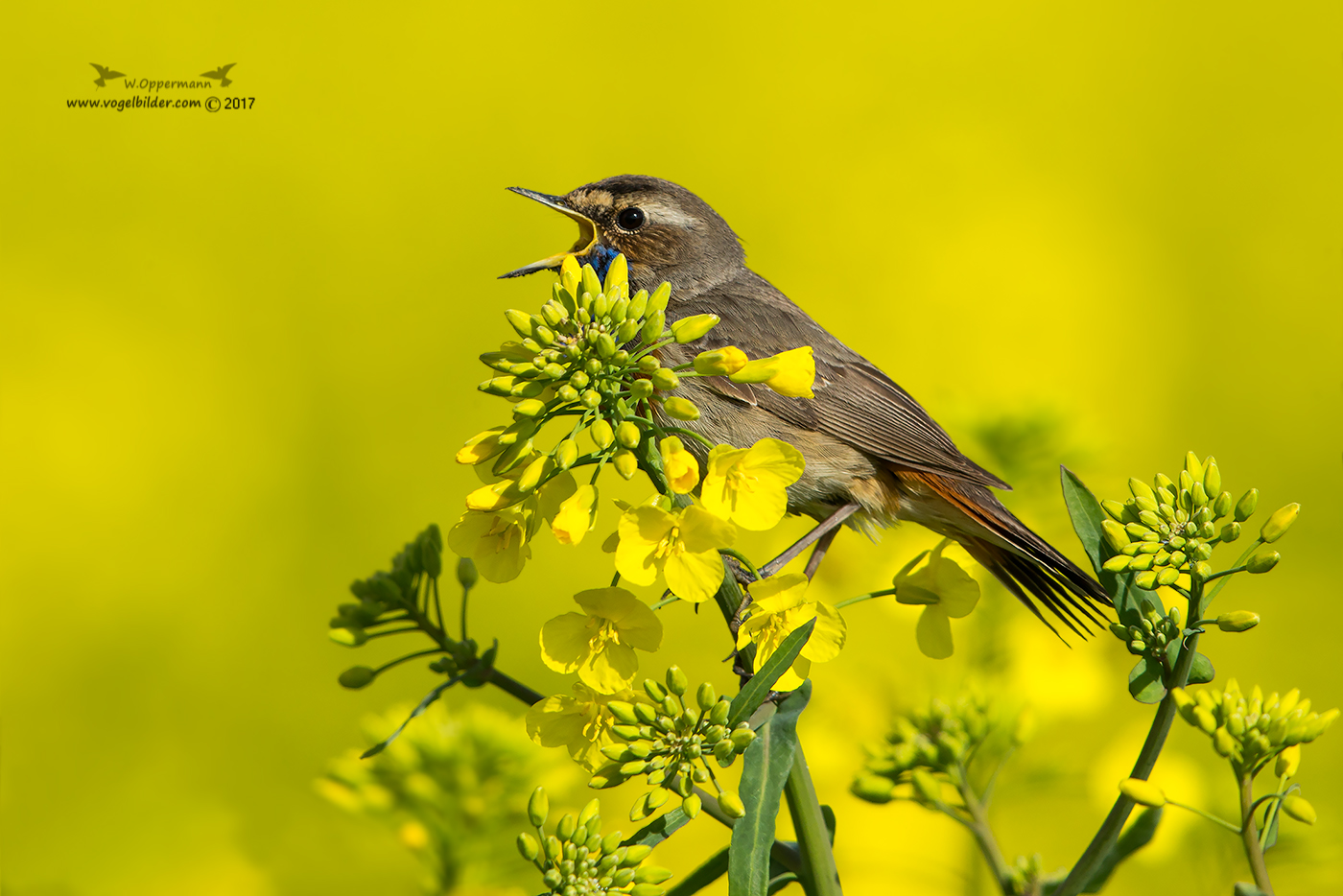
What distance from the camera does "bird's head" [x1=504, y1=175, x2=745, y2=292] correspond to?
3246 mm

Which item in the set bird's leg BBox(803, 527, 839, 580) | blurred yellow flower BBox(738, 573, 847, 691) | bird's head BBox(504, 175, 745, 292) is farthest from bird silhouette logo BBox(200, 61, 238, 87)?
blurred yellow flower BBox(738, 573, 847, 691)

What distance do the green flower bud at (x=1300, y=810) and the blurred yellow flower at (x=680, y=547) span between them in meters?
0.82

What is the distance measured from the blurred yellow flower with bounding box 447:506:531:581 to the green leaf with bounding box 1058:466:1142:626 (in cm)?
86

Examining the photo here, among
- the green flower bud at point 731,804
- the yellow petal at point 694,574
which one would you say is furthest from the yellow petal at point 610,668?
the green flower bud at point 731,804

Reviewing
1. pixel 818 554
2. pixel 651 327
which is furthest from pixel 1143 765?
pixel 818 554

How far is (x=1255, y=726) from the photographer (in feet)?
4.71

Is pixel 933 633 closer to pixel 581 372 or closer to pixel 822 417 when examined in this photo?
pixel 581 372

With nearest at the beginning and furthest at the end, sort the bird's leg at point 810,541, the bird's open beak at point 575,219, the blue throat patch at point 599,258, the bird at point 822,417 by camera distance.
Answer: the bird's leg at point 810,541
the bird at point 822,417
the bird's open beak at point 575,219
the blue throat patch at point 599,258

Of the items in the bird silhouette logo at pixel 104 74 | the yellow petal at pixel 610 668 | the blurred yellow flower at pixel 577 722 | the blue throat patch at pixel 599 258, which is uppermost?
the bird silhouette logo at pixel 104 74

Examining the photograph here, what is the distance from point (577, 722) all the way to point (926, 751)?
29.8 inches

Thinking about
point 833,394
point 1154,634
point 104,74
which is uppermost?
point 104,74

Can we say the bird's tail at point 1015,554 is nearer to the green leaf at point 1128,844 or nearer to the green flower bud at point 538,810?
the green leaf at point 1128,844

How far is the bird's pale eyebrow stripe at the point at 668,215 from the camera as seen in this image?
3273 mm

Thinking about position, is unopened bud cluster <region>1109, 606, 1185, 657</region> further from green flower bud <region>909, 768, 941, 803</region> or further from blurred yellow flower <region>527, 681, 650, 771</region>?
blurred yellow flower <region>527, 681, 650, 771</region>
